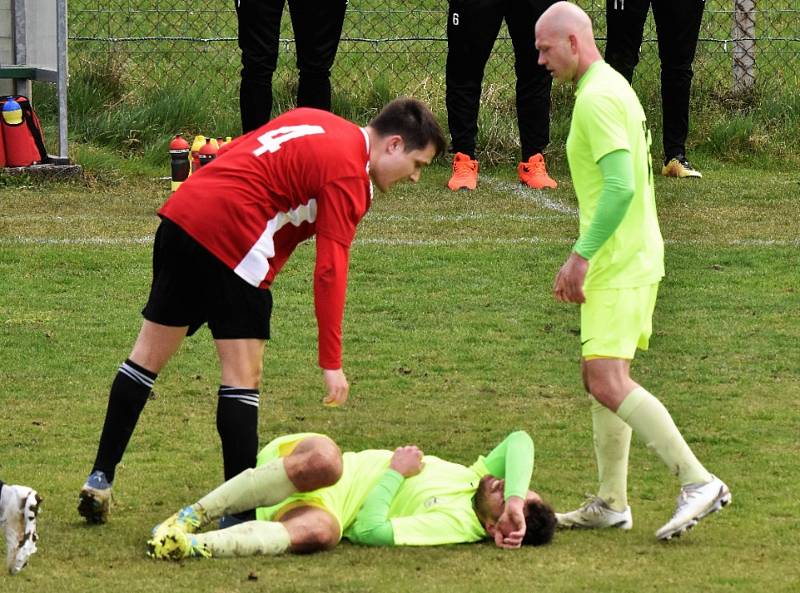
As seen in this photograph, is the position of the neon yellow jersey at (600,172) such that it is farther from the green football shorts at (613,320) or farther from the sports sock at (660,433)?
the sports sock at (660,433)

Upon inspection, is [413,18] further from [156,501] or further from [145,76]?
[156,501]

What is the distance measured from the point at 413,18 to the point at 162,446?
12675 mm

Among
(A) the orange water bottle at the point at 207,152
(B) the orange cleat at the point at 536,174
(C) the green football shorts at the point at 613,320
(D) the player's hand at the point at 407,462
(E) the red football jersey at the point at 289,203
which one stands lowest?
(B) the orange cleat at the point at 536,174

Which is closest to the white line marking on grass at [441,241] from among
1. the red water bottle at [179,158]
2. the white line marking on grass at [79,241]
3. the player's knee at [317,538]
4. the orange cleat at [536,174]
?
the white line marking on grass at [79,241]

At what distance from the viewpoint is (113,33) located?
17547 millimetres

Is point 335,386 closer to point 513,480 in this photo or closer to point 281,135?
point 513,480

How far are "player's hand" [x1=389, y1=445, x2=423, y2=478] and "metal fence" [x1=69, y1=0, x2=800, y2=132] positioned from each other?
9021 millimetres

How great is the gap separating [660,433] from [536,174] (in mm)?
7323

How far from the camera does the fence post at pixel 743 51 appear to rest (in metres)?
14.8

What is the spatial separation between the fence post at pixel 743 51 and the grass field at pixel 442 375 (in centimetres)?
224

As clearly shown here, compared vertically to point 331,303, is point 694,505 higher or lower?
lower

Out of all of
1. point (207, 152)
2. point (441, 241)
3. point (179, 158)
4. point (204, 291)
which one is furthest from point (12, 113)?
point (204, 291)

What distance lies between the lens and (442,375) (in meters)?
7.86

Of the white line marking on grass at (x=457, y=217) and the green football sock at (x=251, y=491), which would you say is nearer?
the green football sock at (x=251, y=491)
